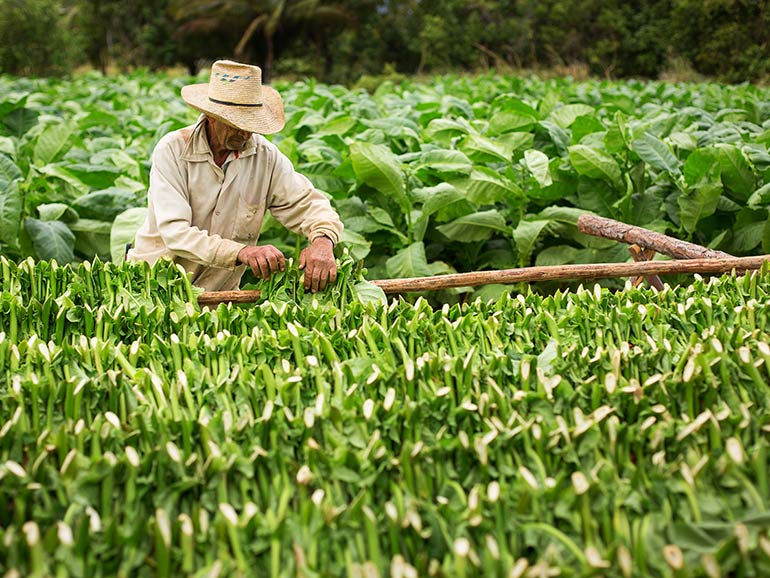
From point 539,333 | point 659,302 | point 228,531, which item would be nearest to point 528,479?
point 228,531

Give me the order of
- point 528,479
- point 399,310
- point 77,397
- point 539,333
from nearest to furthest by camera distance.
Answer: point 528,479 → point 77,397 → point 539,333 → point 399,310

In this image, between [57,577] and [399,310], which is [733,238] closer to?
[399,310]

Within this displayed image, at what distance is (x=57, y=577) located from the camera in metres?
1.44

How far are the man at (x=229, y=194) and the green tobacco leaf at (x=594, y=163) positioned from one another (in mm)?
1634

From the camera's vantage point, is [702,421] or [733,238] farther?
[733,238]

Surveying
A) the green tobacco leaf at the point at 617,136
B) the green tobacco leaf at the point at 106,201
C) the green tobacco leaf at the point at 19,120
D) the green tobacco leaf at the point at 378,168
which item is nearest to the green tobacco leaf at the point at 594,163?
the green tobacco leaf at the point at 617,136

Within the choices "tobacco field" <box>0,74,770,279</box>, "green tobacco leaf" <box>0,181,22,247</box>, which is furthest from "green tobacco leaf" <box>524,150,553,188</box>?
"green tobacco leaf" <box>0,181,22,247</box>

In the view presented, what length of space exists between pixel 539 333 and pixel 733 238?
2.52m

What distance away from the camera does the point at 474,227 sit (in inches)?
167

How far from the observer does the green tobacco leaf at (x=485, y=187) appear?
161 inches

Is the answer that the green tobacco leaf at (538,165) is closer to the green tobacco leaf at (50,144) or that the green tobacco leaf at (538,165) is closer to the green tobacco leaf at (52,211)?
the green tobacco leaf at (52,211)

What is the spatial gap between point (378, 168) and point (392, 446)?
234 cm

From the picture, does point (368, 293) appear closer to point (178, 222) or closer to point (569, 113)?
point (178, 222)

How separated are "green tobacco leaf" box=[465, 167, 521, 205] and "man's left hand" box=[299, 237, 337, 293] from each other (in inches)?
59.1
